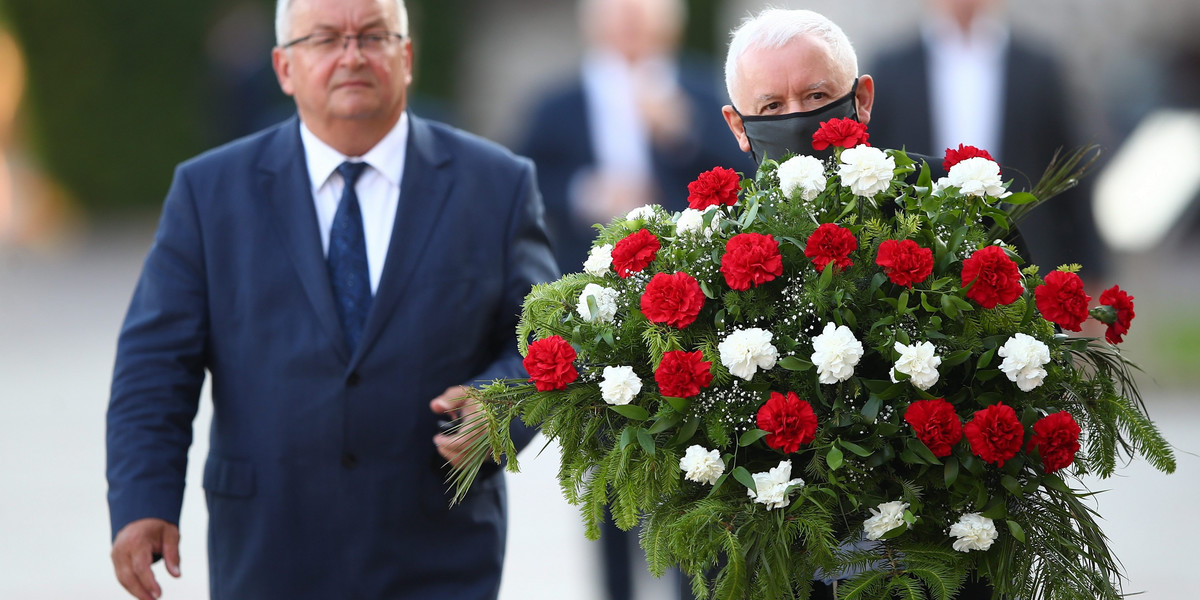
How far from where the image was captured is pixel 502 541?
3.72 metres

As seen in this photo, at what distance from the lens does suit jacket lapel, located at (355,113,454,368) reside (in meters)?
3.49

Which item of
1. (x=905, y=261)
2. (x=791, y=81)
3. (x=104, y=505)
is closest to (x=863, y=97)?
(x=791, y=81)

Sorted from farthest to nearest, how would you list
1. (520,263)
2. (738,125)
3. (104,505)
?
(104,505)
(520,263)
(738,125)

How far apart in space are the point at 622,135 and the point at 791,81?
3.20 metres

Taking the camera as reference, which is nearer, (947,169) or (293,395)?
(947,169)

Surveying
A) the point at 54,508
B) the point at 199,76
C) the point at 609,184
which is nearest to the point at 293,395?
the point at 609,184

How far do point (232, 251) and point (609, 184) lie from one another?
2.57 metres

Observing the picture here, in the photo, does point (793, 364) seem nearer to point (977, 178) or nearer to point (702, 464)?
point (702, 464)

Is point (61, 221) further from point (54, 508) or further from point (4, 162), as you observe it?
point (54, 508)

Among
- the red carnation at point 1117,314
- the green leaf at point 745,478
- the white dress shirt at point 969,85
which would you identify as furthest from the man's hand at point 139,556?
the white dress shirt at point 969,85

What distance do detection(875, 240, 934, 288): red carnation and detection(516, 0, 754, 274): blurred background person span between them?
3.41 metres

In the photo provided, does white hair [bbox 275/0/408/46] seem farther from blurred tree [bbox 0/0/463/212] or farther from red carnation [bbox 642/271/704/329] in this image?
blurred tree [bbox 0/0/463/212]

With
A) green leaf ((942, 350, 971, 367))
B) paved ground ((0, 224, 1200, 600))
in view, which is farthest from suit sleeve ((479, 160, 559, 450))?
paved ground ((0, 224, 1200, 600))

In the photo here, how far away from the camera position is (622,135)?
6016 millimetres
